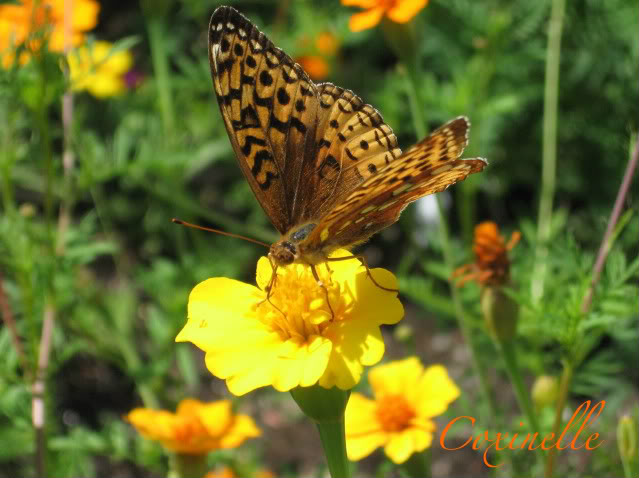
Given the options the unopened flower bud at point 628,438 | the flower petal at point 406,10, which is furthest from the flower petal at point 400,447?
the flower petal at point 406,10

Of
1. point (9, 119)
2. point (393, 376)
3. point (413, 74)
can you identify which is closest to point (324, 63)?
point (413, 74)

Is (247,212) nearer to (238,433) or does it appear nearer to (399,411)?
(238,433)

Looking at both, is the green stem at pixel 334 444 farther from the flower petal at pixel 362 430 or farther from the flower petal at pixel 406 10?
the flower petal at pixel 406 10

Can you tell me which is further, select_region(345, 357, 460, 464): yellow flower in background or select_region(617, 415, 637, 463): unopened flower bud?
select_region(345, 357, 460, 464): yellow flower in background

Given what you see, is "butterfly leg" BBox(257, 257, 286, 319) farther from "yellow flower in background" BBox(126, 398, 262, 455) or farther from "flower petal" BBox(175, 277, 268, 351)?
"yellow flower in background" BBox(126, 398, 262, 455)

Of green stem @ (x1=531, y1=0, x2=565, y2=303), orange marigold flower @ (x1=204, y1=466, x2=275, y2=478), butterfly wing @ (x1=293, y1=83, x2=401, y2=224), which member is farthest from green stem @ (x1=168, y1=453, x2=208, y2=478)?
green stem @ (x1=531, y1=0, x2=565, y2=303)
